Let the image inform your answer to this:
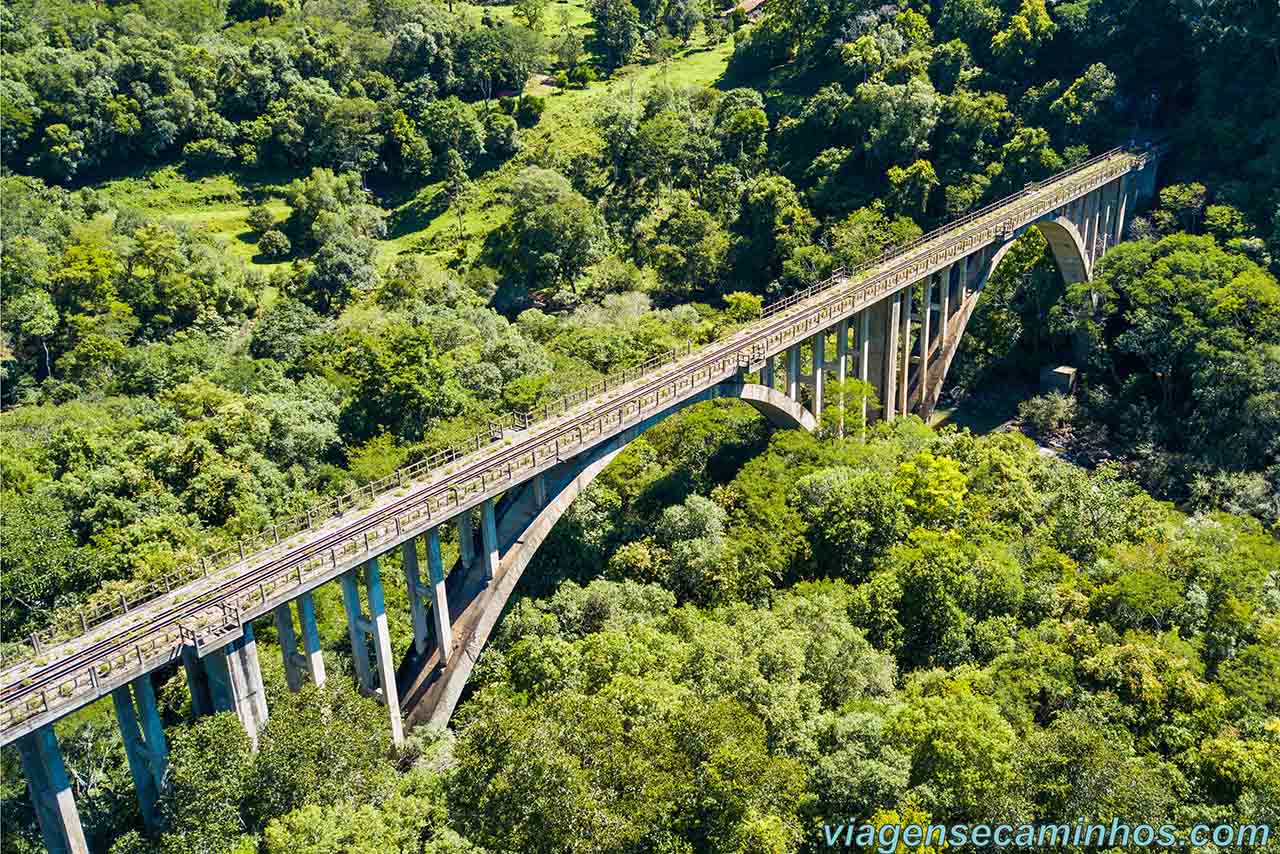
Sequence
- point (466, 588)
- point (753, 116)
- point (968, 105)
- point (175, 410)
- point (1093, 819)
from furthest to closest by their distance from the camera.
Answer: point (753, 116), point (968, 105), point (175, 410), point (466, 588), point (1093, 819)

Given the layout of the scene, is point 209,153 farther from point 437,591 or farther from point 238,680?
point 238,680

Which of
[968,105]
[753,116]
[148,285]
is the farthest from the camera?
[753,116]

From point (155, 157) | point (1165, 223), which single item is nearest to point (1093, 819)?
point (1165, 223)

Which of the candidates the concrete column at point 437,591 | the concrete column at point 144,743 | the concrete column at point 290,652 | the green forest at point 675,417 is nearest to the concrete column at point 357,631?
the green forest at point 675,417

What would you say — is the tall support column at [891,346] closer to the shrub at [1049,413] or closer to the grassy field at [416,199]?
the shrub at [1049,413]

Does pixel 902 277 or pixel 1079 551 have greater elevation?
pixel 902 277

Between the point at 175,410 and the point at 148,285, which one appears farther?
the point at 148,285

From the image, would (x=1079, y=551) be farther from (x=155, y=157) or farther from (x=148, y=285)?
(x=155, y=157)
